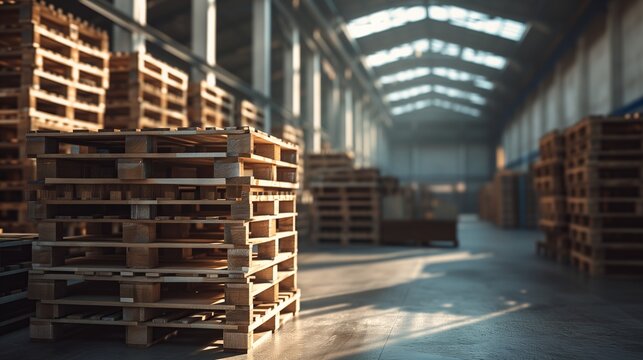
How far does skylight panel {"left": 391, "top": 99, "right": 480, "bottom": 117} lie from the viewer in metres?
43.6

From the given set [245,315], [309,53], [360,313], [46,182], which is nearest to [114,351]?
[245,315]

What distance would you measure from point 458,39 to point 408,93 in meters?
14.6

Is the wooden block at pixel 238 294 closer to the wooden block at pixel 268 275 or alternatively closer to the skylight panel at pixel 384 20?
the wooden block at pixel 268 275

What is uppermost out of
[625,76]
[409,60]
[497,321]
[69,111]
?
[409,60]

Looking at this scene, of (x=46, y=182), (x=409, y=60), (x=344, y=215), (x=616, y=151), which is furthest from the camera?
(x=409, y=60)

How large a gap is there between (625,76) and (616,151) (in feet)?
27.9

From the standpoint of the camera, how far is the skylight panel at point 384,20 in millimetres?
23147

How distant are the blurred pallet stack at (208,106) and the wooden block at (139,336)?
593 centimetres

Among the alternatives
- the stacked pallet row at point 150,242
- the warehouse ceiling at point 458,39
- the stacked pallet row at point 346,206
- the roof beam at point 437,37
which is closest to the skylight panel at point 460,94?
the warehouse ceiling at point 458,39

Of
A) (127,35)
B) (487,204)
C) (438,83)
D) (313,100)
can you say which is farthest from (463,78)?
(127,35)

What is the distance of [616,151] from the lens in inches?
340

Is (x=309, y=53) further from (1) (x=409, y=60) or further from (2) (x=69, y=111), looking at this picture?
(2) (x=69, y=111)

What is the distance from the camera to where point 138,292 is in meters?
4.34

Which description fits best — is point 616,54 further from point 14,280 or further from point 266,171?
point 14,280
